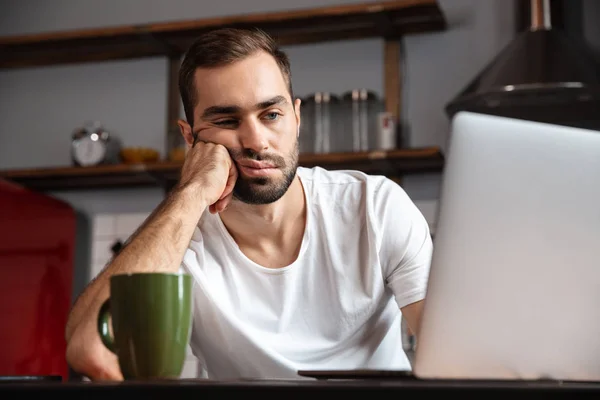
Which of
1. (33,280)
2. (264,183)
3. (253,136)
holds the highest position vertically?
(253,136)

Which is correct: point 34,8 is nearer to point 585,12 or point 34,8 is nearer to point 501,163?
point 585,12

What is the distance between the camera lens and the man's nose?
1897mm

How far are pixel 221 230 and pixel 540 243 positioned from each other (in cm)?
108

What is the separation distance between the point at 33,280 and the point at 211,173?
2.40 meters

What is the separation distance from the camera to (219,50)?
6.41ft

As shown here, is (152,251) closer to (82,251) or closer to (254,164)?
(254,164)

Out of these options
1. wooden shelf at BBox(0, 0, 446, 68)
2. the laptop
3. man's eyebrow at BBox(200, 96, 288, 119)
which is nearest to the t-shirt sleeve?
man's eyebrow at BBox(200, 96, 288, 119)

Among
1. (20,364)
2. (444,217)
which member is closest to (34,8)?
(20,364)

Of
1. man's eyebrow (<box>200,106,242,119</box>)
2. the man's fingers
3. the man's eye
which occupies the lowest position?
the man's fingers

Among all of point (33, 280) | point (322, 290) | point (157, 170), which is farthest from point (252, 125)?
point (33, 280)

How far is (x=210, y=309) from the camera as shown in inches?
68.8

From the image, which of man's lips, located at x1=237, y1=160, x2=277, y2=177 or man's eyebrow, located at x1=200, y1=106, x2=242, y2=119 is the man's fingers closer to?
man's lips, located at x1=237, y1=160, x2=277, y2=177

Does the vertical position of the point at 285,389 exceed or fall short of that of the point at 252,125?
it falls short

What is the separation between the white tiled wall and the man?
2.15 meters
